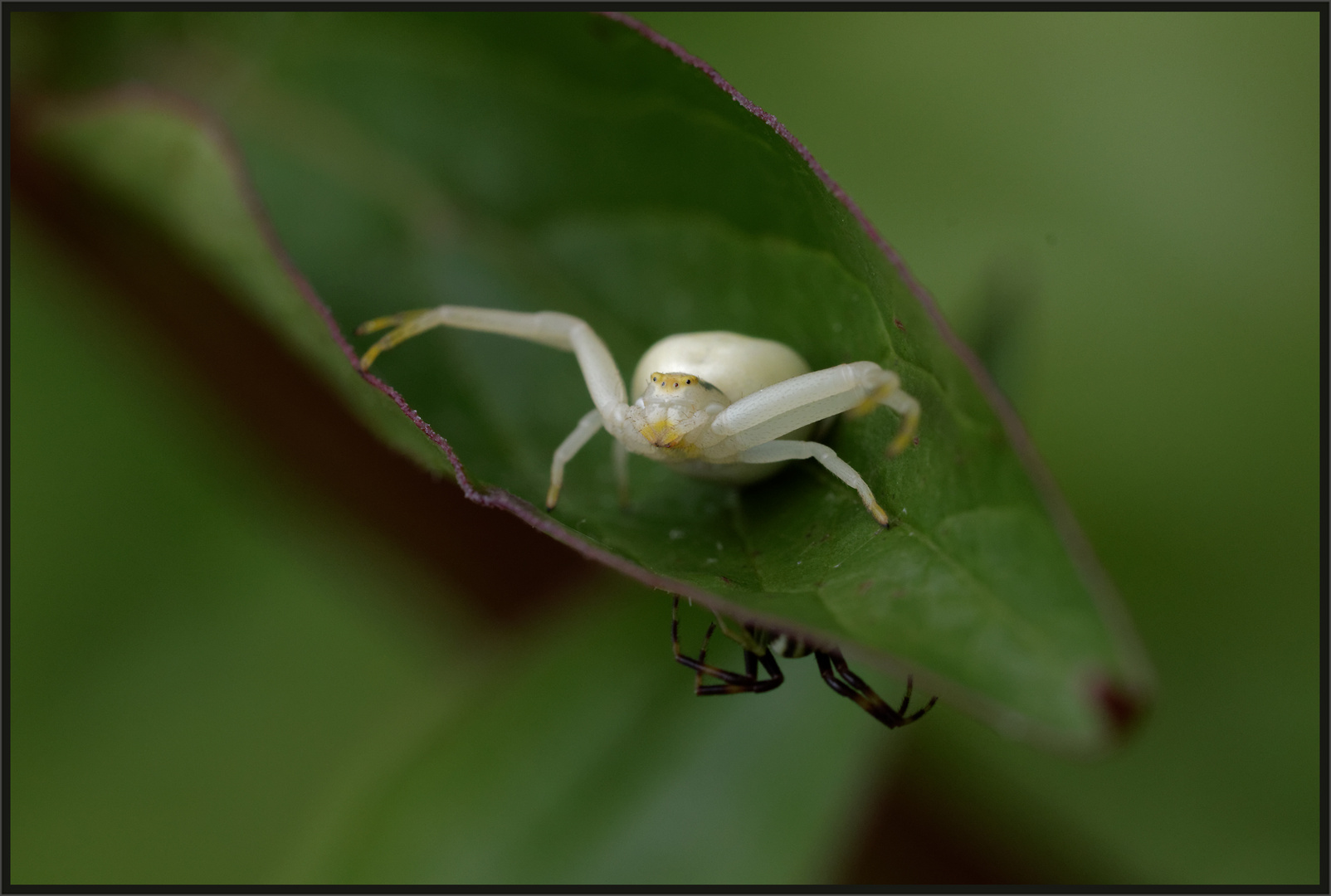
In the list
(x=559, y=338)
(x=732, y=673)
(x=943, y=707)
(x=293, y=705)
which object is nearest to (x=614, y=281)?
(x=559, y=338)

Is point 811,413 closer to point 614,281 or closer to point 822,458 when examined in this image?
point 822,458

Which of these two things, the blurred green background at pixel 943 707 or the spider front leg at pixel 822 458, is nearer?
the spider front leg at pixel 822 458

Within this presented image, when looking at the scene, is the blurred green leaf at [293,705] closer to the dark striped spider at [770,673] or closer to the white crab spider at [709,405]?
the dark striped spider at [770,673]

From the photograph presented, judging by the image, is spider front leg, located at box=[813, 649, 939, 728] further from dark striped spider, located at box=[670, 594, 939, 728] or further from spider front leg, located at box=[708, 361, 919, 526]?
spider front leg, located at box=[708, 361, 919, 526]

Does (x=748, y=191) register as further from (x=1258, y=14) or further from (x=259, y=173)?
(x=1258, y=14)

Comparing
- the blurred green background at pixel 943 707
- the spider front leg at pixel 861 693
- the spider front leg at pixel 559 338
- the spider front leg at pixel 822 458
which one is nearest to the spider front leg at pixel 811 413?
the spider front leg at pixel 822 458

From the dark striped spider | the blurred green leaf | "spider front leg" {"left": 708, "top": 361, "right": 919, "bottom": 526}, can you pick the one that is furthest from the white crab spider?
the blurred green leaf

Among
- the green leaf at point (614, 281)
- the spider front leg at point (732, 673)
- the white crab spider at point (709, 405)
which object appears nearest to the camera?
the green leaf at point (614, 281)
